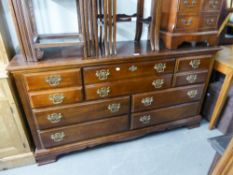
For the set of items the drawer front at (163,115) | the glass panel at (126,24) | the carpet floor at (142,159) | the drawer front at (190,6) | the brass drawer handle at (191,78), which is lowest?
the carpet floor at (142,159)

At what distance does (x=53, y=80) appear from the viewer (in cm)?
126

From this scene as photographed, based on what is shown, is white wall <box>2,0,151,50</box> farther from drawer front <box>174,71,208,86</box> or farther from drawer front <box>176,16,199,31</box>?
drawer front <box>174,71,208,86</box>

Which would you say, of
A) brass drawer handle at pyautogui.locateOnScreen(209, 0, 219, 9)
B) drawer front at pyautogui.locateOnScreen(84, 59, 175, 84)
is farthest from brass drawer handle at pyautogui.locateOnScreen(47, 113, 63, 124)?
brass drawer handle at pyautogui.locateOnScreen(209, 0, 219, 9)

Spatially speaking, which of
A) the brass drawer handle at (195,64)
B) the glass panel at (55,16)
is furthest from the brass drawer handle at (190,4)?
the glass panel at (55,16)

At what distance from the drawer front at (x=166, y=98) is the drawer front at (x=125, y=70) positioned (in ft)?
0.67

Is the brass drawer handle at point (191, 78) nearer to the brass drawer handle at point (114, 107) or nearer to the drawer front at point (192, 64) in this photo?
the drawer front at point (192, 64)

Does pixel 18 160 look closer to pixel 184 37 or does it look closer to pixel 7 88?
pixel 7 88

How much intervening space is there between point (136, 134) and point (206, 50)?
38.4 inches

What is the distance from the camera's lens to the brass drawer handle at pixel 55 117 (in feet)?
4.51

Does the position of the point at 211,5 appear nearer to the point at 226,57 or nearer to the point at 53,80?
the point at 226,57

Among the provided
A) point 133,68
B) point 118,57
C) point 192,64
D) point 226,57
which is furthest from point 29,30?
point 226,57

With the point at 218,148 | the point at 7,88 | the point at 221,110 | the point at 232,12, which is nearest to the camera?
the point at 218,148

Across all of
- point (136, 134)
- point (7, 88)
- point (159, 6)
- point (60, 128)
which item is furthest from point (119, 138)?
point (159, 6)

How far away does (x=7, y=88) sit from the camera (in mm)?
1240
